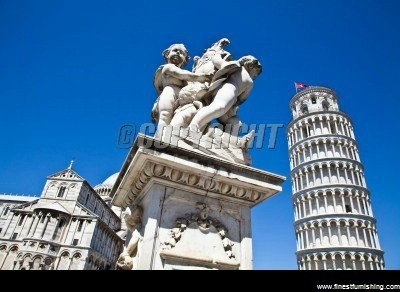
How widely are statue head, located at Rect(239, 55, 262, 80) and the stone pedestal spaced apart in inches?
71.8

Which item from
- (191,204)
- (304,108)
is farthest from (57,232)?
(304,108)

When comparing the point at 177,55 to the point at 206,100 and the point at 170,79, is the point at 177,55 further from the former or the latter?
the point at 206,100

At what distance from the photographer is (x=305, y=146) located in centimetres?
5606

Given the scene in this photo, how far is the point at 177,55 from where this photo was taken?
164 inches

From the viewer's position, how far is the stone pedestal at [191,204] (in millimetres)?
2490

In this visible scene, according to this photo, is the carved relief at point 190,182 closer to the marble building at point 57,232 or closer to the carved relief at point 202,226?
the carved relief at point 202,226

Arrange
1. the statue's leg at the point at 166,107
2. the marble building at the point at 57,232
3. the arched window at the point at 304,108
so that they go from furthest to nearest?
the arched window at the point at 304,108, the marble building at the point at 57,232, the statue's leg at the point at 166,107

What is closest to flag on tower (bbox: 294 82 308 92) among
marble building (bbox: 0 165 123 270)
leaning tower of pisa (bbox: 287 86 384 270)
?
leaning tower of pisa (bbox: 287 86 384 270)

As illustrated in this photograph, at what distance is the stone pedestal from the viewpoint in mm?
2490

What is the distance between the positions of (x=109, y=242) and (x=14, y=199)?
31877mm

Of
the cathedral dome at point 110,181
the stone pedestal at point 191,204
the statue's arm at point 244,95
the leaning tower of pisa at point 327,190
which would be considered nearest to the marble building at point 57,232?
the cathedral dome at point 110,181

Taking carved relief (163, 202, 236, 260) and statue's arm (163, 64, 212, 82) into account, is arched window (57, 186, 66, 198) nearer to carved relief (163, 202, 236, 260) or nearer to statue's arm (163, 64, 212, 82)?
statue's arm (163, 64, 212, 82)

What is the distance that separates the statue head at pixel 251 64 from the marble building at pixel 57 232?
158 feet
